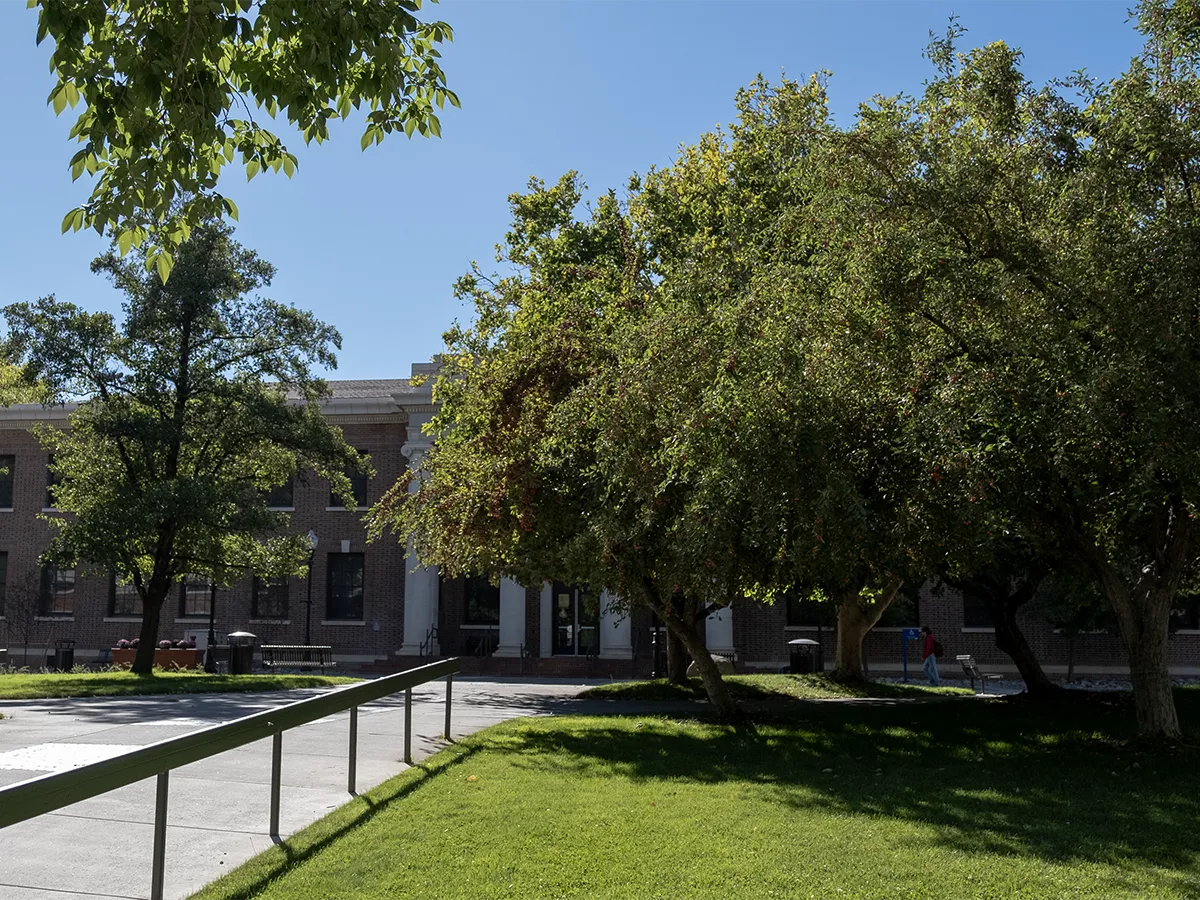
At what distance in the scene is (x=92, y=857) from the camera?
6590 millimetres

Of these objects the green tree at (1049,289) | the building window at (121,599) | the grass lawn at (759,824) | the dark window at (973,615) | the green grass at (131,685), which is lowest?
the grass lawn at (759,824)

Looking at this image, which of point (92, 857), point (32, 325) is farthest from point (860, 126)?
point (32, 325)

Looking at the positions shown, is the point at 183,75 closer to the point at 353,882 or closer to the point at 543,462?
the point at 353,882

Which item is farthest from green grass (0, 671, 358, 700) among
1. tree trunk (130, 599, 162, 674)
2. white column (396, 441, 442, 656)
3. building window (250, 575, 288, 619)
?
building window (250, 575, 288, 619)

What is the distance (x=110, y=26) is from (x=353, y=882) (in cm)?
550

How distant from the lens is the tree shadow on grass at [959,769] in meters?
7.73

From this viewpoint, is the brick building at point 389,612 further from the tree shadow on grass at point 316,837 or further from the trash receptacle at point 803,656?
the tree shadow on grass at point 316,837

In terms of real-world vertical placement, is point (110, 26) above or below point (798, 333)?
above

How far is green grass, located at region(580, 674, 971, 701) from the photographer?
20844mm

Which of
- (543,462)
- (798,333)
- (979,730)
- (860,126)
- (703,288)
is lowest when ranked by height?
(979,730)

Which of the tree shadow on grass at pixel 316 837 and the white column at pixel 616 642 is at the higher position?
the white column at pixel 616 642

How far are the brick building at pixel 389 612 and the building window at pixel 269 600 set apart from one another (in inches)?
1.7

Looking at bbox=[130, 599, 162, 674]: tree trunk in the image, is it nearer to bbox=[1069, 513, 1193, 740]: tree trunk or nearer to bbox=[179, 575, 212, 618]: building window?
bbox=[179, 575, 212, 618]: building window

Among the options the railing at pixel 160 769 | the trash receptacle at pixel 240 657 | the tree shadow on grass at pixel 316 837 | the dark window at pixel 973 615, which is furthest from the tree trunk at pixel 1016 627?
the trash receptacle at pixel 240 657
